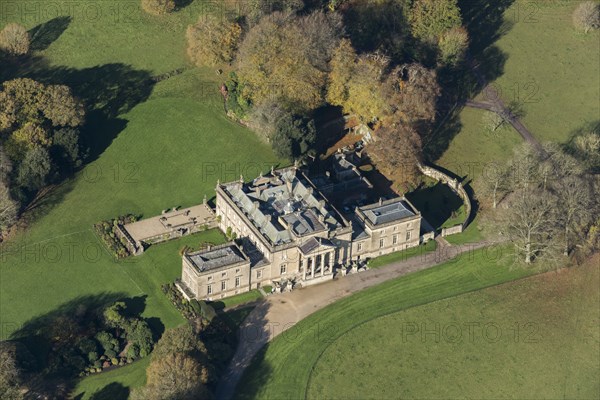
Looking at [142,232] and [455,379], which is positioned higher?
[142,232]

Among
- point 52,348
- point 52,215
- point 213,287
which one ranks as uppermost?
point 52,215

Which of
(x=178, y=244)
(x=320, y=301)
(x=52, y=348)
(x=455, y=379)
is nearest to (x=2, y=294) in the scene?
(x=52, y=348)

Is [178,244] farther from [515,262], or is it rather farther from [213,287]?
[515,262]

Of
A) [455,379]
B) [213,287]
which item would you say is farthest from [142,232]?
[455,379]

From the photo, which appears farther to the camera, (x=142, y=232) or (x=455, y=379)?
(x=142, y=232)

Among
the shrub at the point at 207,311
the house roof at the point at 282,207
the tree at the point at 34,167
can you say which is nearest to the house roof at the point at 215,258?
the shrub at the point at 207,311

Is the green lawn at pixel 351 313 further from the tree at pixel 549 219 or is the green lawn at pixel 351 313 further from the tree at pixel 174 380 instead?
the tree at pixel 174 380

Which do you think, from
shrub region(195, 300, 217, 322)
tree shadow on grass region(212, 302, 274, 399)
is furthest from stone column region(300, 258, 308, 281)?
shrub region(195, 300, 217, 322)

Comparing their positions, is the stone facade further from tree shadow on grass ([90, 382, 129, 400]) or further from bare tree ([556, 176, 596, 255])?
bare tree ([556, 176, 596, 255])
